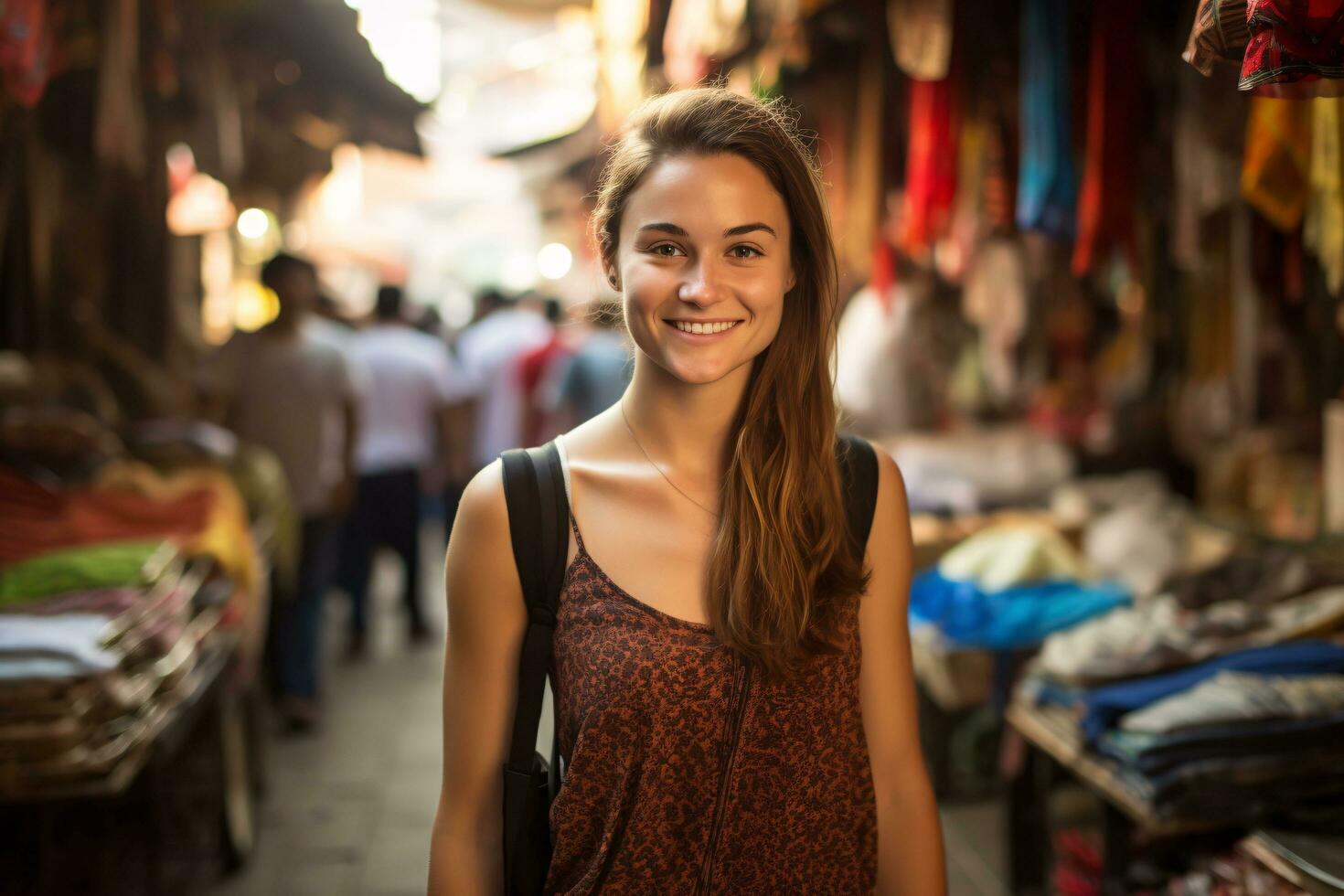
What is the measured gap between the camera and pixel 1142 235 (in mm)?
4047

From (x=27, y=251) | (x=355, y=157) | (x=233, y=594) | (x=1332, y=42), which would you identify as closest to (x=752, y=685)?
(x=1332, y=42)

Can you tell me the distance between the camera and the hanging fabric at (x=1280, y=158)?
7.67 ft

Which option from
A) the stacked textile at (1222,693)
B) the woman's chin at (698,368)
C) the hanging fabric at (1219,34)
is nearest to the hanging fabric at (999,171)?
the stacked textile at (1222,693)

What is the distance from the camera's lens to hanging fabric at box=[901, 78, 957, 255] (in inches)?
159

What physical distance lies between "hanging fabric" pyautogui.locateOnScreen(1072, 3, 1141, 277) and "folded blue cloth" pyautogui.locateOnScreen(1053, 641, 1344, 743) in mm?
1399

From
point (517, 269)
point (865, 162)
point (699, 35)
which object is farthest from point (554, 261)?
point (865, 162)

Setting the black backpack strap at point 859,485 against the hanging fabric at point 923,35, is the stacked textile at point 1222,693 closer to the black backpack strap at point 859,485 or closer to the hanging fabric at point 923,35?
the black backpack strap at point 859,485

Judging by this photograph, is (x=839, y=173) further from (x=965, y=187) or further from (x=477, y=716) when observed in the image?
(x=477, y=716)

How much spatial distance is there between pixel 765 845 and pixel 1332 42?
1.37 meters

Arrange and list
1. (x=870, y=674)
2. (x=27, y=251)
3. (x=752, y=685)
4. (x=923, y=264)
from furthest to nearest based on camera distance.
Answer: (x=923, y=264) → (x=27, y=251) → (x=870, y=674) → (x=752, y=685)

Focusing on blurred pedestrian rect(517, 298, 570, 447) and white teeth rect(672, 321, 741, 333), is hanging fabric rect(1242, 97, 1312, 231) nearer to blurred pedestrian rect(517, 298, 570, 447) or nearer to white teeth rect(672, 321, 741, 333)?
white teeth rect(672, 321, 741, 333)

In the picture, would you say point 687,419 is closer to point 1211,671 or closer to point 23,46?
point 1211,671

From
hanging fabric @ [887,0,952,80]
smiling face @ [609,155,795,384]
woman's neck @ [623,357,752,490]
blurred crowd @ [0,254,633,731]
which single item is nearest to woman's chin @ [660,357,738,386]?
smiling face @ [609,155,795,384]

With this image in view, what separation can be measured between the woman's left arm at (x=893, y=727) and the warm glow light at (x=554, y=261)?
14838mm
